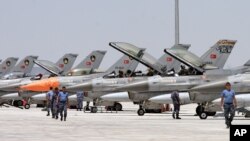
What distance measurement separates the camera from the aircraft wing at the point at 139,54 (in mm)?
31531

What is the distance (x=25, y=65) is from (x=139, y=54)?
65.4 feet

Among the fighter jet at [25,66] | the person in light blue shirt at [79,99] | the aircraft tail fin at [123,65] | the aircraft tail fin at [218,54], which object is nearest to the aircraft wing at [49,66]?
the fighter jet at [25,66]

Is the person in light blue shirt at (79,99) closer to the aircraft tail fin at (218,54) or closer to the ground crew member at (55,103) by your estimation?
the aircraft tail fin at (218,54)

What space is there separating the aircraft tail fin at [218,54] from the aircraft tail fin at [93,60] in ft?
39.6

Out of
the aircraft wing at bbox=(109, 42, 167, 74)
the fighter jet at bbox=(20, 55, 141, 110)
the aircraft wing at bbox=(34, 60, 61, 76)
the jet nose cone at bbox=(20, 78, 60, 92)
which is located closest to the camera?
the aircraft wing at bbox=(109, 42, 167, 74)

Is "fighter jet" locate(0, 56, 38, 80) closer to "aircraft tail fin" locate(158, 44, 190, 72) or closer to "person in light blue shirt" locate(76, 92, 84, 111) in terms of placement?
A: "person in light blue shirt" locate(76, 92, 84, 111)

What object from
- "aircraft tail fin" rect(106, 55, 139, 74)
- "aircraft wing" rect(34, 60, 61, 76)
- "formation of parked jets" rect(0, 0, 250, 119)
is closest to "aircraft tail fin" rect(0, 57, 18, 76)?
"aircraft wing" rect(34, 60, 61, 76)

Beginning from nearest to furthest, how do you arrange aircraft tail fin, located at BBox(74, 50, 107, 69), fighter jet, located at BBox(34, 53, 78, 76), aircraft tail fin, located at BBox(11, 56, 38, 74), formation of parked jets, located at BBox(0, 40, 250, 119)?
formation of parked jets, located at BBox(0, 40, 250, 119), aircraft tail fin, located at BBox(74, 50, 107, 69), fighter jet, located at BBox(34, 53, 78, 76), aircraft tail fin, located at BBox(11, 56, 38, 74)

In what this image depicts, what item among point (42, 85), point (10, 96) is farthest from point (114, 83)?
point (10, 96)

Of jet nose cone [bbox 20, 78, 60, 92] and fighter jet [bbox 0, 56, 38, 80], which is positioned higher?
fighter jet [bbox 0, 56, 38, 80]

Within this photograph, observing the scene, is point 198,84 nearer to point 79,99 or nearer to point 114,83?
point 114,83

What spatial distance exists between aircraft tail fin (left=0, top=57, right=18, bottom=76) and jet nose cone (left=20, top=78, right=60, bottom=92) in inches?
443

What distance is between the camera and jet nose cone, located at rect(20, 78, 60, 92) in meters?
39.5

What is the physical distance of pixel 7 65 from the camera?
5281 centimetres
